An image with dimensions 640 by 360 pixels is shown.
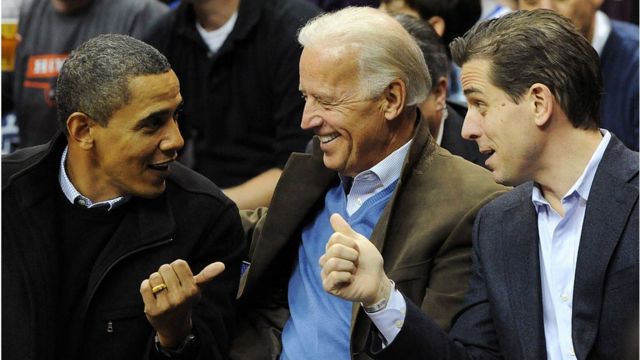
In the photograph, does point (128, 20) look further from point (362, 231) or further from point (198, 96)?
point (362, 231)

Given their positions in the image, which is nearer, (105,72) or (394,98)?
(105,72)

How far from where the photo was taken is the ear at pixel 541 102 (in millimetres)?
2715

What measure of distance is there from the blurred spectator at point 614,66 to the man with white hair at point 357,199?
54.1 inches

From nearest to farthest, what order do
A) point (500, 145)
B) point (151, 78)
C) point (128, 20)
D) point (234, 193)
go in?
point (500, 145), point (151, 78), point (234, 193), point (128, 20)

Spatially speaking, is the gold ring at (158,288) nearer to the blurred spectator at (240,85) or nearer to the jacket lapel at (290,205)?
the jacket lapel at (290,205)

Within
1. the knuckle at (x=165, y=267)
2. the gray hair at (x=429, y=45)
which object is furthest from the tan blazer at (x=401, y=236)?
the gray hair at (x=429, y=45)

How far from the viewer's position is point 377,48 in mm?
3100

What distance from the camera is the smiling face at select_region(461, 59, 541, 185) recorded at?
9.02 ft

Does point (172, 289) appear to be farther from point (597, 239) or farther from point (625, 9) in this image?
point (625, 9)

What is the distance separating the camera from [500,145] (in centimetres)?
279

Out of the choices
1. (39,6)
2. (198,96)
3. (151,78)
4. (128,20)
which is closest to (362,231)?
(151,78)

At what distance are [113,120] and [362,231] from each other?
Result: 707mm

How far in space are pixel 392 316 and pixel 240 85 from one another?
1876 millimetres

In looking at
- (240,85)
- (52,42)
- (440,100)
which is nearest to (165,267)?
(440,100)
